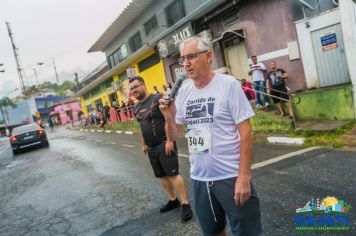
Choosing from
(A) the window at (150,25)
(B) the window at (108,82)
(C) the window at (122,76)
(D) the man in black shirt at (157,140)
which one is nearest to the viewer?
(D) the man in black shirt at (157,140)

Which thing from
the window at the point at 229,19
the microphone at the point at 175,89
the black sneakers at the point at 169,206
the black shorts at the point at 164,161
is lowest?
the black sneakers at the point at 169,206

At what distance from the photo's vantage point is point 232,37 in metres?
14.1

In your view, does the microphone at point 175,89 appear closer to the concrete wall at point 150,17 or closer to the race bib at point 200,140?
the race bib at point 200,140

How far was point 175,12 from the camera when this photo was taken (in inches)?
745

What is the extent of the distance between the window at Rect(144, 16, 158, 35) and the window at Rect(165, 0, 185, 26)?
1.94m

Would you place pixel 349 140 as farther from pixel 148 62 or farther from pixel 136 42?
pixel 136 42

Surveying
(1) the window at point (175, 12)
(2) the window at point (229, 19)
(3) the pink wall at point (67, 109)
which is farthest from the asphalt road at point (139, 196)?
(3) the pink wall at point (67, 109)

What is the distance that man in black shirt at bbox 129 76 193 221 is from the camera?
4.34 m

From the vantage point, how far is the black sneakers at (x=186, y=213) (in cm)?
425

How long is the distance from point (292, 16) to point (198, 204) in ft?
31.9

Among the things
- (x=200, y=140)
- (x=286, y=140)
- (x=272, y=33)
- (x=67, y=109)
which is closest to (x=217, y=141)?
(x=200, y=140)

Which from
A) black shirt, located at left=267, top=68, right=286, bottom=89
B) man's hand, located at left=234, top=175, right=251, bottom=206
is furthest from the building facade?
man's hand, located at left=234, top=175, right=251, bottom=206

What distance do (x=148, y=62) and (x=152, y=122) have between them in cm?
1941

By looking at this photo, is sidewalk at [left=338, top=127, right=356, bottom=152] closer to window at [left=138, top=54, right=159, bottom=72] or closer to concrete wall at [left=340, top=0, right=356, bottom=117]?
concrete wall at [left=340, top=0, right=356, bottom=117]
